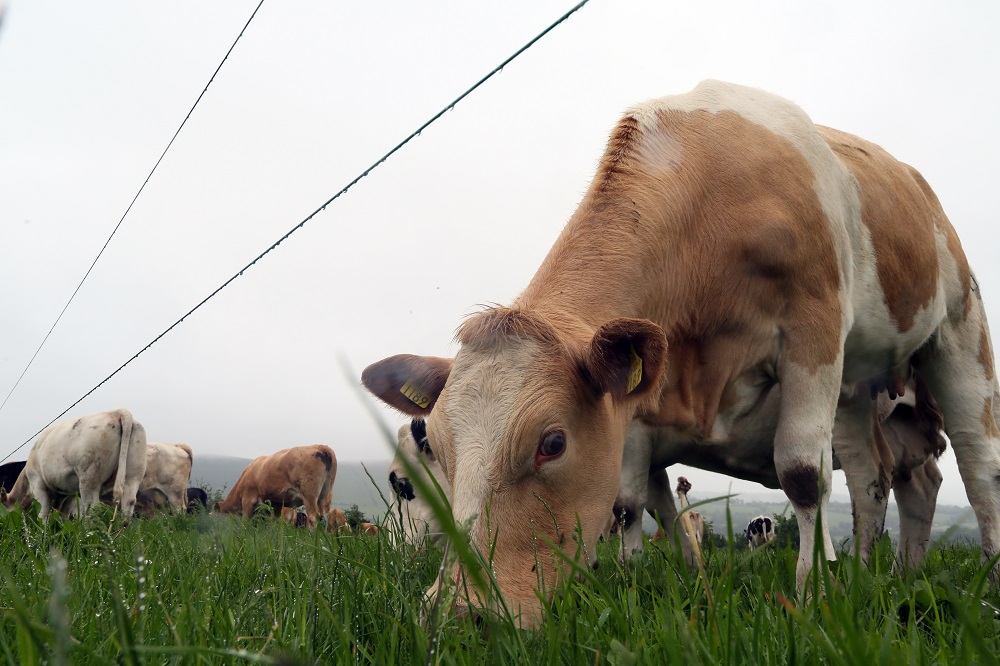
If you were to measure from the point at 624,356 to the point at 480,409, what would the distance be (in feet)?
2.10

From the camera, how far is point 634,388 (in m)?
3.21

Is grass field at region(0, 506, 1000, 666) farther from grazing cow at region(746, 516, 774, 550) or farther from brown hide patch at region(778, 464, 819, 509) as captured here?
grazing cow at region(746, 516, 774, 550)

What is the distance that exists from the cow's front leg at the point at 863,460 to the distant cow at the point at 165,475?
60.9ft

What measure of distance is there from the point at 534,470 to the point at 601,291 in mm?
→ 1020

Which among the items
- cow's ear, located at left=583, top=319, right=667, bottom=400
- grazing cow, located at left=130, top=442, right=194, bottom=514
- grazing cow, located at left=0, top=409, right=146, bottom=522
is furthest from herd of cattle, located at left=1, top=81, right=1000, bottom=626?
grazing cow, located at left=130, top=442, right=194, bottom=514

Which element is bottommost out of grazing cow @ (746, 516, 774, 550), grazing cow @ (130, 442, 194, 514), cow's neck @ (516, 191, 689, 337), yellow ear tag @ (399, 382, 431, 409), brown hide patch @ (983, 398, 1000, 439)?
grazing cow @ (746, 516, 774, 550)

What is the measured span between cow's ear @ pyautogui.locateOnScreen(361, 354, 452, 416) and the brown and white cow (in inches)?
0.4

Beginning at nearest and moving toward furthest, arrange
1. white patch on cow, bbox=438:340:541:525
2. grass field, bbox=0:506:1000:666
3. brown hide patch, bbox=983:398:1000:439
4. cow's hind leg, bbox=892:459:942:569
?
grass field, bbox=0:506:1000:666 < white patch on cow, bbox=438:340:541:525 < brown hide patch, bbox=983:398:1000:439 < cow's hind leg, bbox=892:459:942:569

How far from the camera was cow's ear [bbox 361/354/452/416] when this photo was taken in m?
3.79

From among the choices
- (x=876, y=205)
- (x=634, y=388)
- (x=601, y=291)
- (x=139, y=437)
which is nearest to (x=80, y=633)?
(x=634, y=388)

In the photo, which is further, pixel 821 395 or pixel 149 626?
pixel 821 395

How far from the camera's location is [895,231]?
4.50m

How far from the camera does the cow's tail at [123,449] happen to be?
47.6ft

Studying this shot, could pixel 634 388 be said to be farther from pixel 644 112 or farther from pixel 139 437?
pixel 139 437
